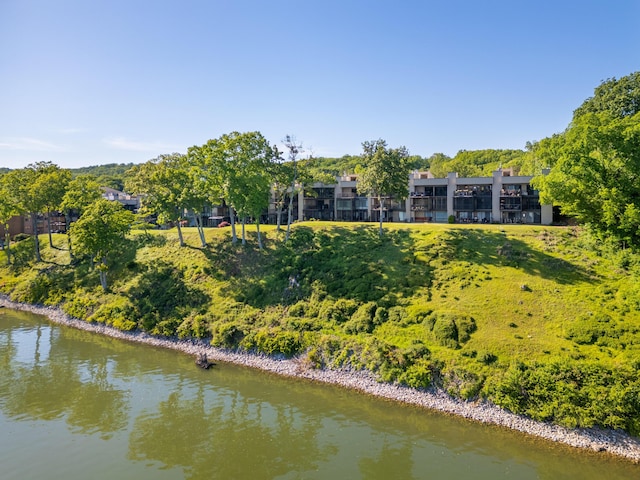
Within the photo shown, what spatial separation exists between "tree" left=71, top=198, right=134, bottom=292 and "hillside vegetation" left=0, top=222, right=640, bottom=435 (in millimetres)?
4124

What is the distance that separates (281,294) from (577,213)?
104 ft

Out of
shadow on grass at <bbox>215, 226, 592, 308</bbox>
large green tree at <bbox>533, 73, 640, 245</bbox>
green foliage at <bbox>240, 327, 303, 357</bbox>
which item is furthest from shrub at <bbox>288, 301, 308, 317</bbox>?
large green tree at <bbox>533, 73, 640, 245</bbox>

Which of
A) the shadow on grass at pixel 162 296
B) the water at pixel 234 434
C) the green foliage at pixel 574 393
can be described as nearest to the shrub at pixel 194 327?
the shadow on grass at pixel 162 296

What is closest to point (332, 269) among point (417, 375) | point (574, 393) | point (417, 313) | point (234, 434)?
point (417, 313)

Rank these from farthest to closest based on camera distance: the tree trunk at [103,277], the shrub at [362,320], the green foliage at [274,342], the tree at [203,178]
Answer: the tree at [203,178]
the tree trunk at [103,277]
the shrub at [362,320]
the green foliage at [274,342]

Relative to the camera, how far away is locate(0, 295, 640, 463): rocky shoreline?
27.5 meters

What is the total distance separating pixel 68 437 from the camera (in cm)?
2902

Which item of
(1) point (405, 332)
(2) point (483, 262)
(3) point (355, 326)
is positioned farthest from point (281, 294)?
(2) point (483, 262)

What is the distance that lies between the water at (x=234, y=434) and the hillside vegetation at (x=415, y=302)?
11.9 ft

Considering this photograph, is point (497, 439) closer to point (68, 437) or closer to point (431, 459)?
point (431, 459)

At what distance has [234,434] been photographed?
29.6 m

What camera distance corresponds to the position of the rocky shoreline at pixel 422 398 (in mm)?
27547

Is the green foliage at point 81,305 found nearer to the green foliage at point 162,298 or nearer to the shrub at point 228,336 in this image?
the green foliage at point 162,298

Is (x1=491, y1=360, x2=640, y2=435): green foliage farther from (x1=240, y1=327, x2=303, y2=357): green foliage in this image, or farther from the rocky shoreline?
(x1=240, y1=327, x2=303, y2=357): green foliage
